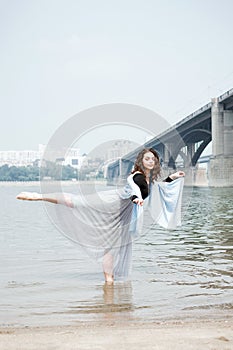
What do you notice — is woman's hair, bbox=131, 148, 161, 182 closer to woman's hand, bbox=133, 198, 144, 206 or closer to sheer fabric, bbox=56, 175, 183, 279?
sheer fabric, bbox=56, 175, 183, 279

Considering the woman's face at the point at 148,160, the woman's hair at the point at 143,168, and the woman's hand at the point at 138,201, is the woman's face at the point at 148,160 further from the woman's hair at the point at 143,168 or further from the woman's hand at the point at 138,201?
the woman's hand at the point at 138,201

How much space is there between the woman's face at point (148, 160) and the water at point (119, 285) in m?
1.49

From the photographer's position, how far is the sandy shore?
4.41 meters

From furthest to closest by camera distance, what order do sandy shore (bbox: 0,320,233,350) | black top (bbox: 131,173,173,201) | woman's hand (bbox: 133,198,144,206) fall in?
black top (bbox: 131,173,173,201) < woman's hand (bbox: 133,198,144,206) < sandy shore (bbox: 0,320,233,350)

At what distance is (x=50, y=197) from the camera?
782cm

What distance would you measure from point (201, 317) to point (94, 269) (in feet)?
12.9

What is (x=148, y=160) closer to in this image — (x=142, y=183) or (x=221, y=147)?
(x=142, y=183)

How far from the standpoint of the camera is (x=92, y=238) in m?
8.21

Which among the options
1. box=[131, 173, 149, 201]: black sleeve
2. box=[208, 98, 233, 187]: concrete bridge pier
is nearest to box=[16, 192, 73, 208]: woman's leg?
box=[131, 173, 149, 201]: black sleeve

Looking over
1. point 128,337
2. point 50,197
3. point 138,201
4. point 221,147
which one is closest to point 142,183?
point 138,201

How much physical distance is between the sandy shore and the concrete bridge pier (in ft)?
196

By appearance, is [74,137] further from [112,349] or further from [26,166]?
[26,166]

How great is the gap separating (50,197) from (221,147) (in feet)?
194

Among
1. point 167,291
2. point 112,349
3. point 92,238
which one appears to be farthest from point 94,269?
point 112,349
